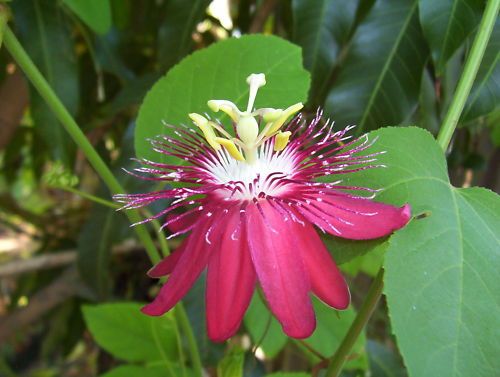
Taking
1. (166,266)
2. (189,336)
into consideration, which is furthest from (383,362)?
(166,266)

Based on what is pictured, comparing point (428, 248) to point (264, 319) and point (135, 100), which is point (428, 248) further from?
point (135, 100)

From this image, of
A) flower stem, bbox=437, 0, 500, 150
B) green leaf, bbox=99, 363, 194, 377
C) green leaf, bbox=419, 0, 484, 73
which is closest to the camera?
flower stem, bbox=437, 0, 500, 150

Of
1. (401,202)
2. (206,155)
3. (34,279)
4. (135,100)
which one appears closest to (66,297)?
(34,279)

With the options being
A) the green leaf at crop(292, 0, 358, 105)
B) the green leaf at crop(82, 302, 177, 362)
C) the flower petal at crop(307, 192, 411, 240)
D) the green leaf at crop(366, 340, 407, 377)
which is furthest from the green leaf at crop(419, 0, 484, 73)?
the green leaf at crop(366, 340, 407, 377)

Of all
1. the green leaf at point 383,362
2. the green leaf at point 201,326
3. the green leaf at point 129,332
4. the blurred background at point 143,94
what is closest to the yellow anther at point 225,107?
the blurred background at point 143,94

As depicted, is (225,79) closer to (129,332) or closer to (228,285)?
(228,285)

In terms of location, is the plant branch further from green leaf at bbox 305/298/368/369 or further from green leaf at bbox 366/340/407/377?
green leaf at bbox 366/340/407/377
